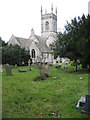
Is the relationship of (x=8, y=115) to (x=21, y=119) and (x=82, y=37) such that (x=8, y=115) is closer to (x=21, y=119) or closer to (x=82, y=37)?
(x=21, y=119)

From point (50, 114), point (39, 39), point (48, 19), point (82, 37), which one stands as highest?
point (48, 19)

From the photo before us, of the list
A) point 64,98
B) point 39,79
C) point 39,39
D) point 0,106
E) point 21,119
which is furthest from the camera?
point 39,39

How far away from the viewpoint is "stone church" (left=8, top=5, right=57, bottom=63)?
37438 millimetres

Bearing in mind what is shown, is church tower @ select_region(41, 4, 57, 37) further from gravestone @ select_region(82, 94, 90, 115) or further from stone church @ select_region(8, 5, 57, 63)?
gravestone @ select_region(82, 94, 90, 115)

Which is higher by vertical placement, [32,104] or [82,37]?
[82,37]

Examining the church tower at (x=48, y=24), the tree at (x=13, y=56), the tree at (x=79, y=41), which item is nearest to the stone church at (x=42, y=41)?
the church tower at (x=48, y=24)

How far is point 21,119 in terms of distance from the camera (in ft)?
14.9

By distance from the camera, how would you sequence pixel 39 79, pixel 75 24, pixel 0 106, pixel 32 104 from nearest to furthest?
pixel 0 106, pixel 32 104, pixel 39 79, pixel 75 24

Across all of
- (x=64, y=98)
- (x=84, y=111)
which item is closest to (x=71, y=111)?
(x=84, y=111)

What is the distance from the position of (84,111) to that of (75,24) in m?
11.9

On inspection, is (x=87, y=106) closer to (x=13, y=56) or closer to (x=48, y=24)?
(x=13, y=56)

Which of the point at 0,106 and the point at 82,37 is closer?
the point at 0,106

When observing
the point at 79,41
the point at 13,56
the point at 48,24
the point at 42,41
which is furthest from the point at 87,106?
the point at 48,24

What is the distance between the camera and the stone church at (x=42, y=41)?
1474 inches
